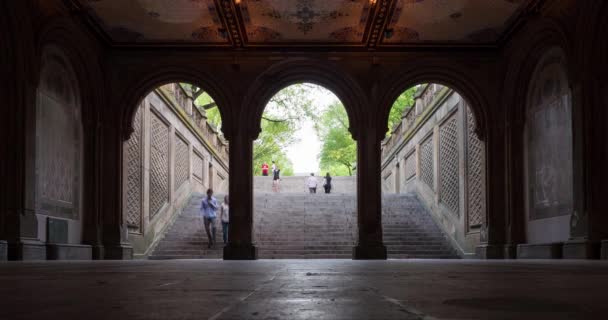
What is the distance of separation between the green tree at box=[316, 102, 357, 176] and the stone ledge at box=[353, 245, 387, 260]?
3096 centimetres

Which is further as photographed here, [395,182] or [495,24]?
[395,182]

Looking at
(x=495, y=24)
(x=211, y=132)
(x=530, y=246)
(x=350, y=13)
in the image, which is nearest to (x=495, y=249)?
(x=530, y=246)

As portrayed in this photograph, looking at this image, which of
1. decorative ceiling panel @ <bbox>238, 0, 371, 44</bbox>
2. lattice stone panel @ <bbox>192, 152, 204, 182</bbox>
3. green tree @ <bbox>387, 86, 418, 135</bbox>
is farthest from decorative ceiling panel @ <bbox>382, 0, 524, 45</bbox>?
green tree @ <bbox>387, 86, 418, 135</bbox>

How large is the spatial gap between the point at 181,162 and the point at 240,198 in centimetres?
749

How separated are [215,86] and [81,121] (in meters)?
3.13

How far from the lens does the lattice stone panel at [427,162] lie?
71.6 ft

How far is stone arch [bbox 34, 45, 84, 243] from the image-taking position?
1238 cm

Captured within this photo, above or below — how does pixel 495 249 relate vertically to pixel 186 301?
below

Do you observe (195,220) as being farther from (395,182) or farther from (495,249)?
(395,182)

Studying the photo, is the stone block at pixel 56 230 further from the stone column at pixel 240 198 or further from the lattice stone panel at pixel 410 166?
the lattice stone panel at pixel 410 166

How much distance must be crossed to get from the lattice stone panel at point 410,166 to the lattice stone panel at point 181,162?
8.26m

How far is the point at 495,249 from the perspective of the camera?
15352 mm

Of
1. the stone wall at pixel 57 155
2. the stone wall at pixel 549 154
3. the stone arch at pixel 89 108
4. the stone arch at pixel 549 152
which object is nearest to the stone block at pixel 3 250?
the stone wall at pixel 57 155

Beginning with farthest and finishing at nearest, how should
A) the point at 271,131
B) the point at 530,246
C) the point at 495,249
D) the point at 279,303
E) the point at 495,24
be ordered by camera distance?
the point at 271,131 < the point at 495,249 < the point at 495,24 < the point at 530,246 < the point at 279,303
